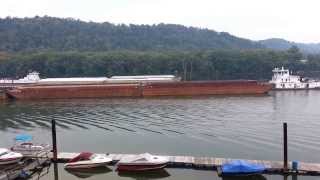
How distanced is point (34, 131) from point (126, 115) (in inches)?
480

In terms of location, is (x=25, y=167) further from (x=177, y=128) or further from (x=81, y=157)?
(x=177, y=128)

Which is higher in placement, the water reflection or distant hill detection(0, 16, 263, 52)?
A: distant hill detection(0, 16, 263, 52)

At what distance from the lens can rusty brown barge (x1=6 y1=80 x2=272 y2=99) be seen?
77500mm

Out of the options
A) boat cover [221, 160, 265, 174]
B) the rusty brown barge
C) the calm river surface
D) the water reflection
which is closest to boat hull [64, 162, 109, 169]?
the calm river surface

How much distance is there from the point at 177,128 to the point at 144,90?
119 ft

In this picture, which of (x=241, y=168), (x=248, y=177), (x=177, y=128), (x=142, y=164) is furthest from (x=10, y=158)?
(x=177, y=128)

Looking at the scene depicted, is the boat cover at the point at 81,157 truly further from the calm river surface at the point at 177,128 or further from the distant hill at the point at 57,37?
the distant hill at the point at 57,37

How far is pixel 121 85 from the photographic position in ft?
263

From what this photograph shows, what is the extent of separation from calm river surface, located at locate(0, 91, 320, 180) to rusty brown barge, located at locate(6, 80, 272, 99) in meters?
12.5

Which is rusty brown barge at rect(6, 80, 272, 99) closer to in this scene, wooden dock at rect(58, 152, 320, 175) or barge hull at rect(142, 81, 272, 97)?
barge hull at rect(142, 81, 272, 97)

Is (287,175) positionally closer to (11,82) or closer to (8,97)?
(8,97)

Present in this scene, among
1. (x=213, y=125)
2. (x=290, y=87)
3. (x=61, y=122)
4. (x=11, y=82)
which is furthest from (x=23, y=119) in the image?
(x=290, y=87)

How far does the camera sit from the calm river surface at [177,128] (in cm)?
3228

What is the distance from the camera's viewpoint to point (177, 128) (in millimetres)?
42000
